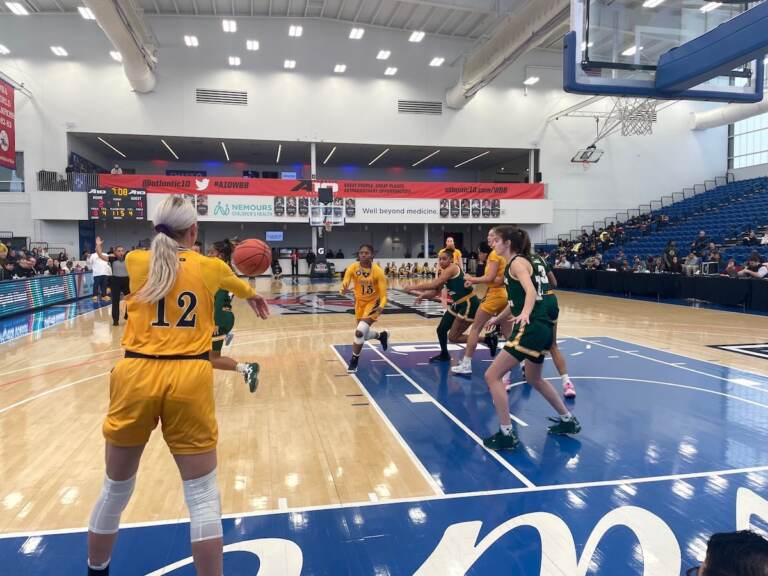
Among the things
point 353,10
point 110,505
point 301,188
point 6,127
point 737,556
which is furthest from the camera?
point 301,188

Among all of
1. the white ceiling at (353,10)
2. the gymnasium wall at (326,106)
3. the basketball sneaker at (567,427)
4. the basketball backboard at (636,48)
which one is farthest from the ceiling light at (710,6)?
the gymnasium wall at (326,106)

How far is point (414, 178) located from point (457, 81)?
965cm

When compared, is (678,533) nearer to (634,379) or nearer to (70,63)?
(634,379)

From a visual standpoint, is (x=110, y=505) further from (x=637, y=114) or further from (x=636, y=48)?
(x=637, y=114)

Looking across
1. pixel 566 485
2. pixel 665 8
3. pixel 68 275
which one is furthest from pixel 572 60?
pixel 68 275

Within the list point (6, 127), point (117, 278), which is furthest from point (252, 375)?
point (6, 127)

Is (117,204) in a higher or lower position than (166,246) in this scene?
higher

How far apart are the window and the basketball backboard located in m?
28.9

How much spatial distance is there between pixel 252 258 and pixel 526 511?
115 inches

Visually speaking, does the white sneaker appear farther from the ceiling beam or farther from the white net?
the ceiling beam

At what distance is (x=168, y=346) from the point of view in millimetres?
2342

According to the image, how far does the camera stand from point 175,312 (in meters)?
2.34

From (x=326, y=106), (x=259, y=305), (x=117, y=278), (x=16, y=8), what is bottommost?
(x=117, y=278)

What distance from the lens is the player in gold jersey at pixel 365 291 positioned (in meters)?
7.45
